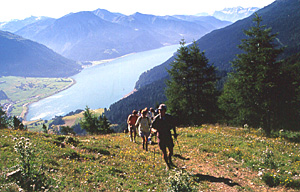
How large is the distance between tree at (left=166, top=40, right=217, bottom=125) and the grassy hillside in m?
17.4

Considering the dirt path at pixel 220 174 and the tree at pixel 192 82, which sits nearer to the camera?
the dirt path at pixel 220 174

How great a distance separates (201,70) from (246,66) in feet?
28.4

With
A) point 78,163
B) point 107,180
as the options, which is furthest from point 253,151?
point 78,163

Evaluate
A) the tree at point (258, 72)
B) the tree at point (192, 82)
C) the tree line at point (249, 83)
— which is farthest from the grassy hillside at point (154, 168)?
the tree at point (192, 82)

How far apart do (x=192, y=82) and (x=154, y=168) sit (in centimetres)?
2223

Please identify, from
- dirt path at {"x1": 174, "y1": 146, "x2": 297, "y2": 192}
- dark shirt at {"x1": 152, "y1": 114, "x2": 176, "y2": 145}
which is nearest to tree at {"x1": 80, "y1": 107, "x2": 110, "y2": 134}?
dirt path at {"x1": 174, "y1": 146, "x2": 297, "y2": 192}

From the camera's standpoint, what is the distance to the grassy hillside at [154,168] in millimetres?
7398

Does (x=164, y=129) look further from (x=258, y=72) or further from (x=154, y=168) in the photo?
(x=258, y=72)

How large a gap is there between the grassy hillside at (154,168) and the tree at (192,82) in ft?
57.1

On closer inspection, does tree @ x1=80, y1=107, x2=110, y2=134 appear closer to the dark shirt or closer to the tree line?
the tree line

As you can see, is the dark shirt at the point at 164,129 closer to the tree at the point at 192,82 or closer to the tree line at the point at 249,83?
the tree line at the point at 249,83

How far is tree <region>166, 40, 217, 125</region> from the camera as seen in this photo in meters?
30.1

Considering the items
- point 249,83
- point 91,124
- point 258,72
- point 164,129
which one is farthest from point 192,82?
point 91,124

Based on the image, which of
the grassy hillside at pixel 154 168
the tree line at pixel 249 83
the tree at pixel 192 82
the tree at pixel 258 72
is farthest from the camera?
the tree at pixel 192 82
